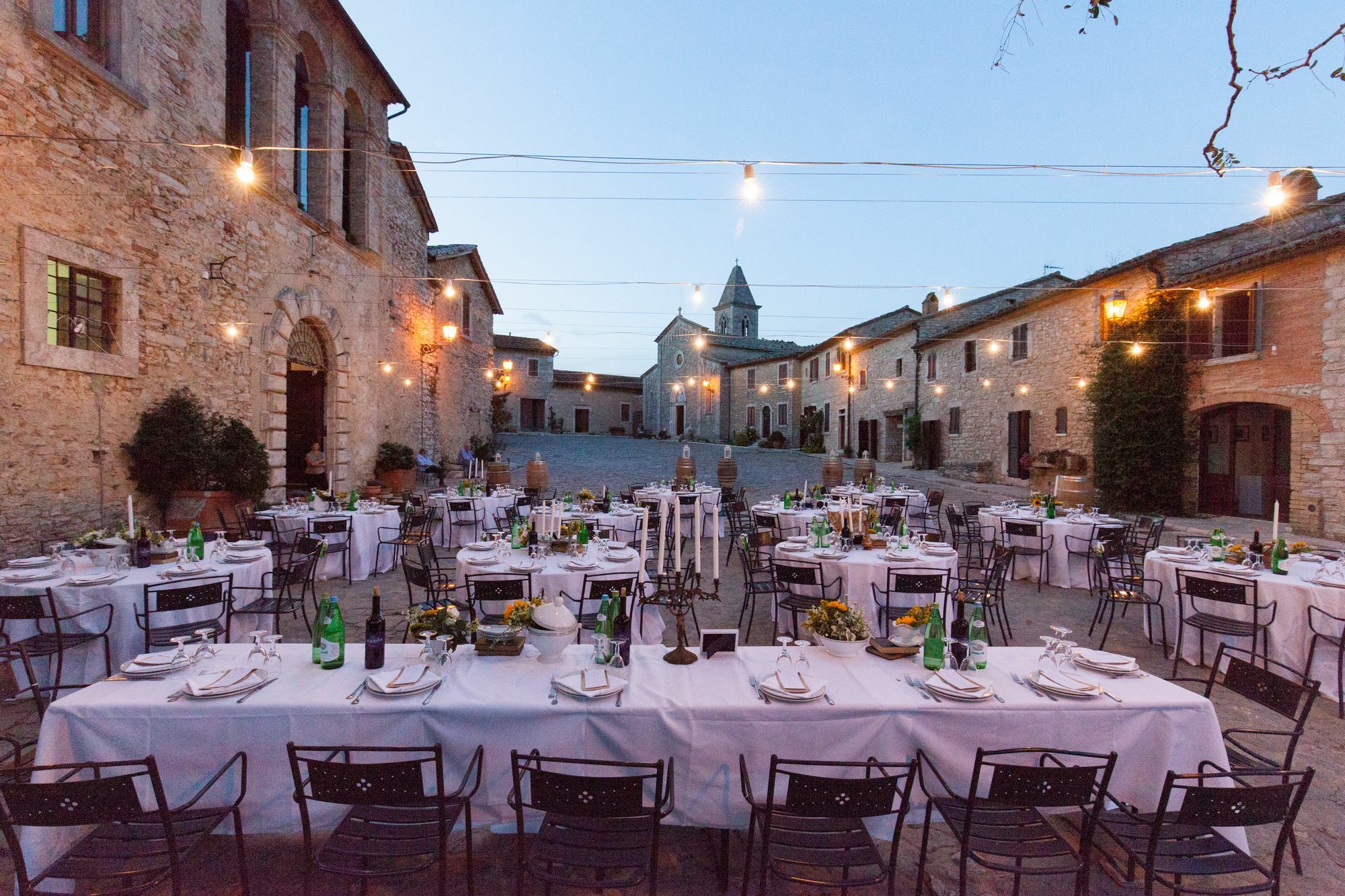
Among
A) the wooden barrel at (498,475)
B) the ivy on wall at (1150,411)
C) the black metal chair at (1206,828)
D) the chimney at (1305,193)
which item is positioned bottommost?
A: the black metal chair at (1206,828)

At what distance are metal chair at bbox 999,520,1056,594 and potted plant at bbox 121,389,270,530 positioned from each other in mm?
9688

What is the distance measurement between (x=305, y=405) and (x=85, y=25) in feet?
22.8

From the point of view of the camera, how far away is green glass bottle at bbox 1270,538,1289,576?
4.86 meters

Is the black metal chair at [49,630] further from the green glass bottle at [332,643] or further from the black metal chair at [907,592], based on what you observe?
the black metal chair at [907,592]

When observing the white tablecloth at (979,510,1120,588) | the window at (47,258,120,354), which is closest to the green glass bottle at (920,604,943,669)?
the white tablecloth at (979,510,1120,588)

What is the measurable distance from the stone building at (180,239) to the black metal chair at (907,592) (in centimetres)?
817

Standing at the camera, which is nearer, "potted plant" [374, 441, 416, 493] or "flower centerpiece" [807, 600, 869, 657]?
"flower centerpiece" [807, 600, 869, 657]

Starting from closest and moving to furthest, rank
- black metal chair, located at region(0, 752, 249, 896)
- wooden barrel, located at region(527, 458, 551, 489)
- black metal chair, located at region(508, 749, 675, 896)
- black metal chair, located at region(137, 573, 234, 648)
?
black metal chair, located at region(0, 752, 249, 896) → black metal chair, located at region(508, 749, 675, 896) → black metal chair, located at region(137, 573, 234, 648) → wooden barrel, located at region(527, 458, 551, 489)

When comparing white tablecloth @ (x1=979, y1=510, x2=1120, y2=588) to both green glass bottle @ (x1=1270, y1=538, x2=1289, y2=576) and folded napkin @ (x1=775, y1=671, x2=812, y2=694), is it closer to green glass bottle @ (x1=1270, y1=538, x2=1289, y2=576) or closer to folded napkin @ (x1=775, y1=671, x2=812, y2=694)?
green glass bottle @ (x1=1270, y1=538, x2=1289, y2=576)

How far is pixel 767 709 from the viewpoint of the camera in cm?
253

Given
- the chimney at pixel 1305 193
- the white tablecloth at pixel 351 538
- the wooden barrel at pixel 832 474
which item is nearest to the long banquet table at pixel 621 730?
the white tablecloth at pixel 351 538

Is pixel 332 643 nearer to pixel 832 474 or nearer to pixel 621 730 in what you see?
pixel 621 730

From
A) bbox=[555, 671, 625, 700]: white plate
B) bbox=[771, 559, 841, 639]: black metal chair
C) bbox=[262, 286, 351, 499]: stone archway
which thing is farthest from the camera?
bbox=[262, 286, 351, 499]: stone archway

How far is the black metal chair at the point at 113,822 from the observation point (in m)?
1.93
